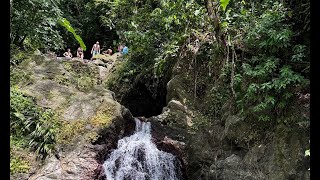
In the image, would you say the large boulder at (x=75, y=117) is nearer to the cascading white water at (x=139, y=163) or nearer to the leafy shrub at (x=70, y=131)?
the leafy shrub at (x=70, y=131)

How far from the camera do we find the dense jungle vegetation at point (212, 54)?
6457mm

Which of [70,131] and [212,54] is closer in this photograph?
[70,131]

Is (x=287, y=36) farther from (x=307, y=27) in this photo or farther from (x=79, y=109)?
(x=79, y=109)

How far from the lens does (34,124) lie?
26.1 ft

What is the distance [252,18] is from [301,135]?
3270mm

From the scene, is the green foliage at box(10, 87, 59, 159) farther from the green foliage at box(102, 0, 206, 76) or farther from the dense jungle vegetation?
the green foliage at box(102, 0, 206, 76)

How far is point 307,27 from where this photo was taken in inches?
249

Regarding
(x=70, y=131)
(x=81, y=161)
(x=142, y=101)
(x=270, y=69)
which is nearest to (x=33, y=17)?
(x=70, y=131)

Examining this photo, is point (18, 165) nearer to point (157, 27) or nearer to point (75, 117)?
point (75, 117)

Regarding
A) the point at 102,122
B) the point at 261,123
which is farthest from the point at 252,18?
the point at 102,122

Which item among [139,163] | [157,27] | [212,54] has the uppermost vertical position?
[157,27]

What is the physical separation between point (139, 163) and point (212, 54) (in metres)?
3.41

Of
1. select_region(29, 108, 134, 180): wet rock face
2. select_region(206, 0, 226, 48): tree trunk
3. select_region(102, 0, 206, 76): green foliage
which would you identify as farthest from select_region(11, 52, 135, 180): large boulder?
select_region(206, 0, 226, 48): tree trunk

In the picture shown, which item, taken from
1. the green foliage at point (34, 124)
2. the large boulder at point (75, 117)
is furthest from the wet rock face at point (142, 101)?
the green foliage at point (34, 124)
